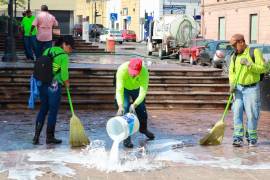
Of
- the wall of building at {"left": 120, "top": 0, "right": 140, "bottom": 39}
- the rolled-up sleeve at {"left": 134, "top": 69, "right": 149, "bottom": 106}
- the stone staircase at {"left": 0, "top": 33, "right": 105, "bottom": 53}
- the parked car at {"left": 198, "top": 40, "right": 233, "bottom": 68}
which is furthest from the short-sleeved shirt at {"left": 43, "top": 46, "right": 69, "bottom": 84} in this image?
the wall of building at {"left": 120, "top": 0, "right": 140, "bottom": 39}

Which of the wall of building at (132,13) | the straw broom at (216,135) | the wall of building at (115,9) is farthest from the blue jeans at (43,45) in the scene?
the wall of building at (115,9)

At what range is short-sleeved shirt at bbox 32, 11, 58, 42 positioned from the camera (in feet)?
51.0

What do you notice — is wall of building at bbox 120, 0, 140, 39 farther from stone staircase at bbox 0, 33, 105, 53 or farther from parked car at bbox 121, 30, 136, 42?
stone staircase at bbox 0, 33, 105, 53

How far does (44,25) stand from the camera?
615 inches

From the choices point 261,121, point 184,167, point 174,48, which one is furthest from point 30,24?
point 174,48

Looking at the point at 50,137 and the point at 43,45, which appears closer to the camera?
the point at 50,137

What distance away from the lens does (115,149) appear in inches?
311

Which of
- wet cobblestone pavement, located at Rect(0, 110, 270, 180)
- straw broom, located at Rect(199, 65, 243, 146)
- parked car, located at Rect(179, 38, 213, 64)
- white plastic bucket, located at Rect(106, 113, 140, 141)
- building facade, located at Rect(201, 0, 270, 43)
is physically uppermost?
building facade, located at Rect(201, 0, 270, 43)

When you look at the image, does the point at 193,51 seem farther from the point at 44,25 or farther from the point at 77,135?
the point at 77,135

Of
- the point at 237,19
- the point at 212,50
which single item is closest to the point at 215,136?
the point at 212,50

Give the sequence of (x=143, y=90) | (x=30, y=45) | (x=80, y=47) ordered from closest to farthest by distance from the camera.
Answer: (x=143, y=90)
(x=30, y=45)
(x=80, y=47)

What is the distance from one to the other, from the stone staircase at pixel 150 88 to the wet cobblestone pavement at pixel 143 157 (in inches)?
101

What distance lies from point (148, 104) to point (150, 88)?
0.83 m

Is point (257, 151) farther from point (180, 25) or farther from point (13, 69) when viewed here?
point (180, 25)
